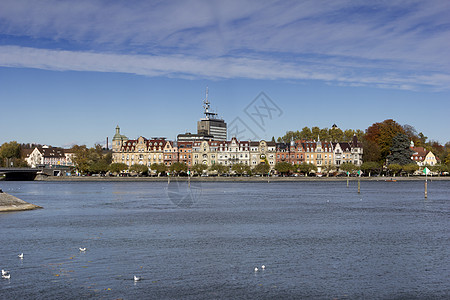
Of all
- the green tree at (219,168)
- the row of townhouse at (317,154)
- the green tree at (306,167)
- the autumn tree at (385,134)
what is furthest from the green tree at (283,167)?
the autumn tree at (385,134)

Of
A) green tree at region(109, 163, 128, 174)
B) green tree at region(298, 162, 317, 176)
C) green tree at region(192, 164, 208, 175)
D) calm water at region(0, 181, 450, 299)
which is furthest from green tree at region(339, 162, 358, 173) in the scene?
calm water at region(0, 181, 450, 299)

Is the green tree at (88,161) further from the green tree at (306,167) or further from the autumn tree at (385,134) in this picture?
the autumn tree at (385,134)

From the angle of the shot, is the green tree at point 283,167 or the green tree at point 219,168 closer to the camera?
the green tree at point 219,168

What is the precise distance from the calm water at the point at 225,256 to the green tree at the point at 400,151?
101315 mm

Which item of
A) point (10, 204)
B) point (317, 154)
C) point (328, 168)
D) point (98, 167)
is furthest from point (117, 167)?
point (10, 204)

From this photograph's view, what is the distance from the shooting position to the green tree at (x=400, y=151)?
15350 cm

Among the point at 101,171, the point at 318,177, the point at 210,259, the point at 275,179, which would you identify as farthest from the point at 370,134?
the point at 210,259

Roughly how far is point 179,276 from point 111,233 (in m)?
15.7

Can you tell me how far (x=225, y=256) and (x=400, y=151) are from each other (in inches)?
5247

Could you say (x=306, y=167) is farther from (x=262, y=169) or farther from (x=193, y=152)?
(x=193, y=152)

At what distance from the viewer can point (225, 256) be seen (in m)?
31.9

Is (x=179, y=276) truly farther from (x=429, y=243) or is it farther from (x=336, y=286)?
(x=429, y=243)

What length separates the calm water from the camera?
79.5ft

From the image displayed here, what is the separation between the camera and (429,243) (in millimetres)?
36781
